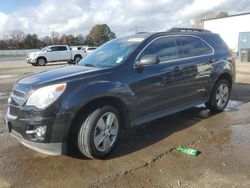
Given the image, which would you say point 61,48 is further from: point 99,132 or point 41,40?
point 41,40

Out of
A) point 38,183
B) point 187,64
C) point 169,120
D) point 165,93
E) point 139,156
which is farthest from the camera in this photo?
point 169,120

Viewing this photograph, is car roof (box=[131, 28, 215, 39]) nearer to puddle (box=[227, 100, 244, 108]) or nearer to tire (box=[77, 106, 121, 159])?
tire (box=[77, 106, 121, 159])

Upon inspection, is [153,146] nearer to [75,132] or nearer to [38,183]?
[75,132]

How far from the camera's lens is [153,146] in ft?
15.4

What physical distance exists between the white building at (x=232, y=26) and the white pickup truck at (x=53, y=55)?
677 inches

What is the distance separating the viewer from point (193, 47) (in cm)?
584

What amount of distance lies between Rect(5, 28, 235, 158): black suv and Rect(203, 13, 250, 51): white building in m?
28.1

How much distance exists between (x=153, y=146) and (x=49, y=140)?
5.56 ft

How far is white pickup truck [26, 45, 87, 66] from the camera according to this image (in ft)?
82.5

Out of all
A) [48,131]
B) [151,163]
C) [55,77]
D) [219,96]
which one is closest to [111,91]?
[55,77]

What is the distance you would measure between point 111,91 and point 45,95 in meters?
0.92

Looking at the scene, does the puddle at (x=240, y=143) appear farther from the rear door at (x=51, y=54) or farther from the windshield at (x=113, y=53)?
the rear door at (x=51, y=54)

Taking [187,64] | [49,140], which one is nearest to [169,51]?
[187,64]

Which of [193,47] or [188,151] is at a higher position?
[193,47]
